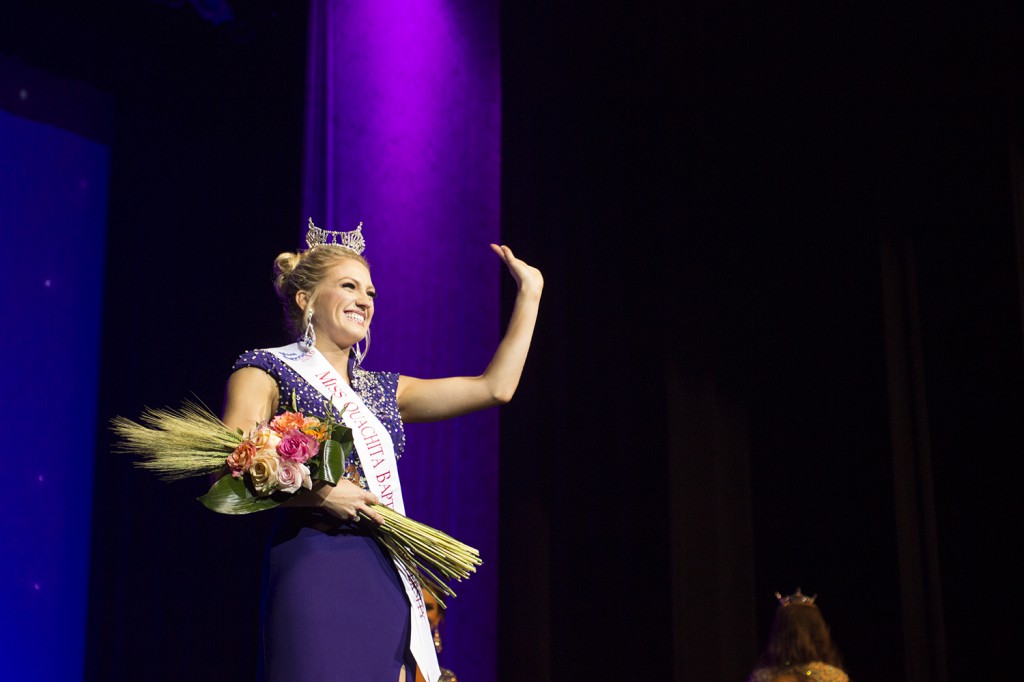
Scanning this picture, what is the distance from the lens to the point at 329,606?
1.88 meters

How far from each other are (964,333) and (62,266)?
3.25 m

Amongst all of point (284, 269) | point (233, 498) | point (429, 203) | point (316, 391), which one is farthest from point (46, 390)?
point (233, 498)

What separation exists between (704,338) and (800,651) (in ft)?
3.70

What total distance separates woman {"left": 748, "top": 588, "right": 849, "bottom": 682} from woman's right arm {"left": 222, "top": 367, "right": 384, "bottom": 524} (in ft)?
6.09

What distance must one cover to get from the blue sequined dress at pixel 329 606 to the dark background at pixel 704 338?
181cm

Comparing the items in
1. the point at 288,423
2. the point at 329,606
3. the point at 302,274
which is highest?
the point at 302,274

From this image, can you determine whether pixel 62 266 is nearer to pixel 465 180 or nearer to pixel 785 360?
pixel 465 180

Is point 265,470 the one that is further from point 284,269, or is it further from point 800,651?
point 800,651

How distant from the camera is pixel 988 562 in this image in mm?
3367

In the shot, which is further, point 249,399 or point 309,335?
point 309,335

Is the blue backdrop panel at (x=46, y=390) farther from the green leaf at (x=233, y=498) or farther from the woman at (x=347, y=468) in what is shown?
the green leaf at (x=233, y=498)

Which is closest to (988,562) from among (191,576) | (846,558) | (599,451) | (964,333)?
(846,558)

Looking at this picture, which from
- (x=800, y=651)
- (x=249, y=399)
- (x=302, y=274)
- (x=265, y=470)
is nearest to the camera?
(x=265, y=470)

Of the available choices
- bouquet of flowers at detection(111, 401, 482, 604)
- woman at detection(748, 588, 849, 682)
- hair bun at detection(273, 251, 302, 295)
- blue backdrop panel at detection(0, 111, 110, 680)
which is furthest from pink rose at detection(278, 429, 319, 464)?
blue backdrop panel at detection(0, 111, 110, 680)
